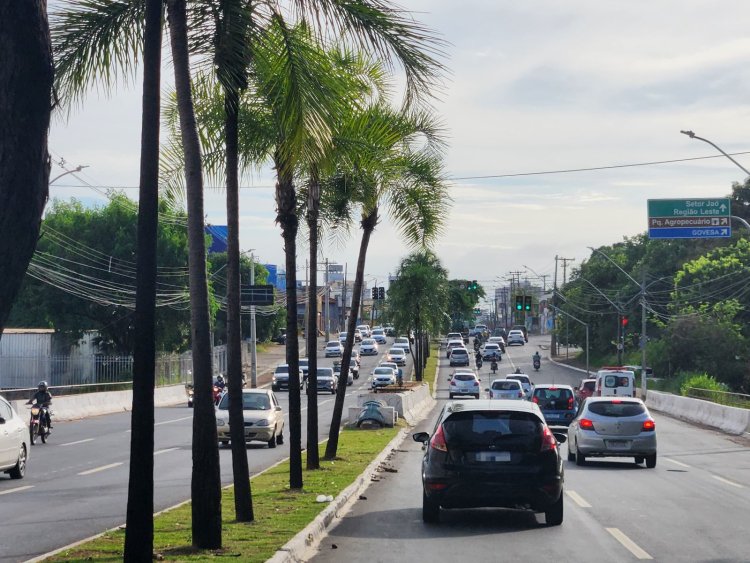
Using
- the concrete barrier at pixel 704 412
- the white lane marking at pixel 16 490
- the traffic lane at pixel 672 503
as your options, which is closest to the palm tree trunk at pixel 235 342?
the traffic lane at pixel 672 503

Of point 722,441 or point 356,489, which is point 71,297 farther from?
point 356,489

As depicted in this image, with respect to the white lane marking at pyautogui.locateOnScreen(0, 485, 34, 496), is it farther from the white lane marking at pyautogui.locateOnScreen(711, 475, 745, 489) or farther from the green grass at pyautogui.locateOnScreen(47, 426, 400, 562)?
the white lane marking at pyautogui.locateOnScreen(711, 475, 745, 489)

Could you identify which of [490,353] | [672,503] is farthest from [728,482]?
[490,353]

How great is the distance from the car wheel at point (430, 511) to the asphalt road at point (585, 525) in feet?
0.44

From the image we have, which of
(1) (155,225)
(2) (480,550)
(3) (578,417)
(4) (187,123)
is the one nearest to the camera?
(1) (155,225)

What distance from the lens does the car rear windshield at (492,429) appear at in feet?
47.2

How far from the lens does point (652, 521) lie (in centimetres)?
1460

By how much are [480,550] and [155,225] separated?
5.35 meters

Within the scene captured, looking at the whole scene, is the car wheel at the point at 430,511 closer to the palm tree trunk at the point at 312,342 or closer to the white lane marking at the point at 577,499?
the white lane marking at the point at 577,499

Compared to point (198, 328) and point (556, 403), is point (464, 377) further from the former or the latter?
point (198, 328)

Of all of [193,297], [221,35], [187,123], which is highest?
[221,35]

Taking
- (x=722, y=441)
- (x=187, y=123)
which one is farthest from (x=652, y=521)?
(x=722, y=441)

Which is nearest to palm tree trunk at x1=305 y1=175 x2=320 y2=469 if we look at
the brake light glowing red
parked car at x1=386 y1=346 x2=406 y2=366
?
the brake light glowing red

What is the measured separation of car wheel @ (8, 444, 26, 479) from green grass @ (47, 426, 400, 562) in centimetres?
442
